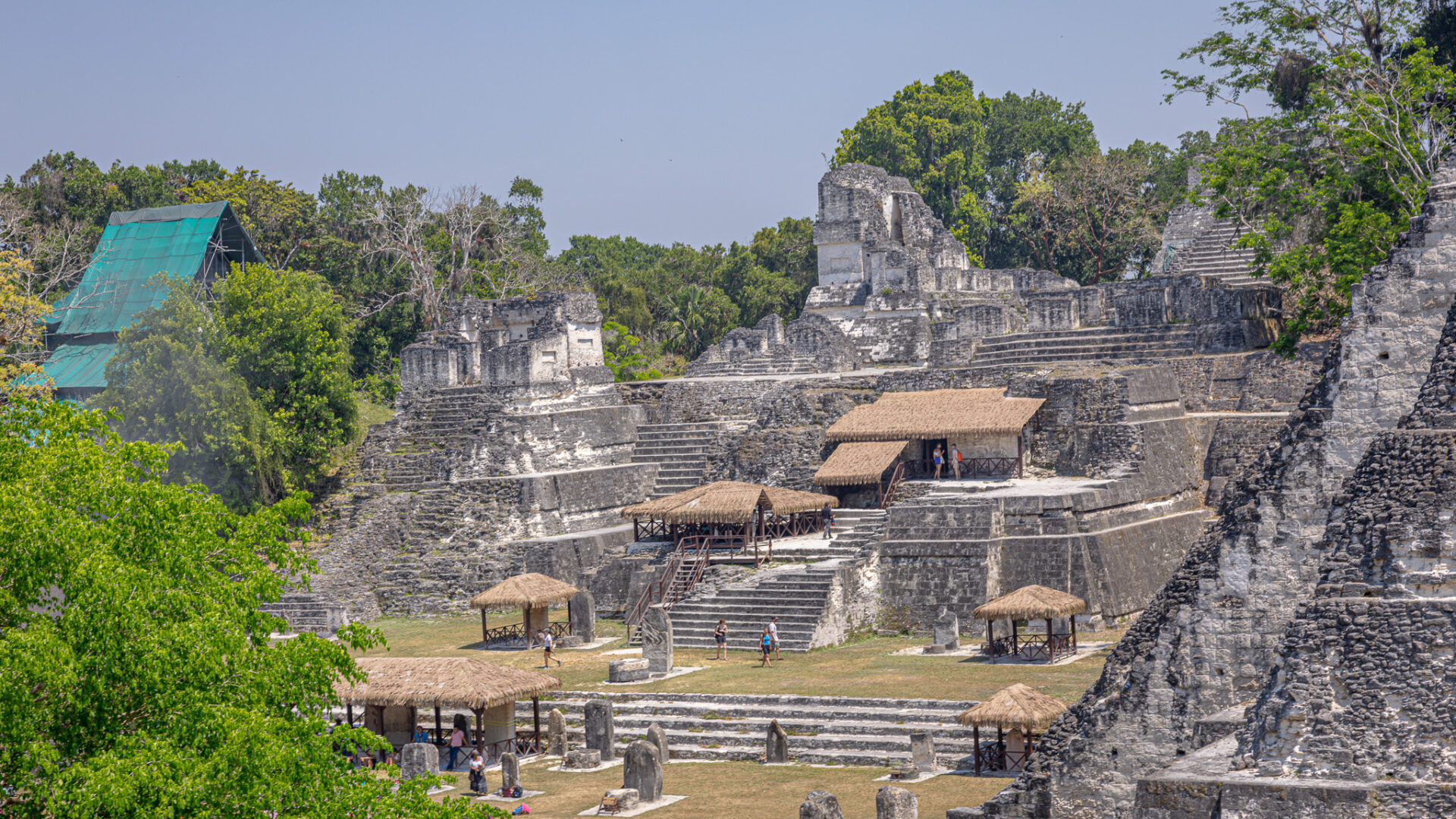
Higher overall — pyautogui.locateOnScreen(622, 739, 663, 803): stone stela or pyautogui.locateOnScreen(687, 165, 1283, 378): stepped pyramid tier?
pyautogui.locateOnScreen(687, 165, 1283, 378): stepped pyramid tier

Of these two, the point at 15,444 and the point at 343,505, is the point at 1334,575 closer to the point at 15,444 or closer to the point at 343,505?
the point at 15,444

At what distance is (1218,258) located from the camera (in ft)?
120

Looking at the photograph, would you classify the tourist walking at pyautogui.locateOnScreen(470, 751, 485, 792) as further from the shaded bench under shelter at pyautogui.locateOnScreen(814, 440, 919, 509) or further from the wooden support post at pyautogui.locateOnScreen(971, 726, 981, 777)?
the shaded bench under shelter at pyautogui.locateOnScreen(814, 440, 919, 509)

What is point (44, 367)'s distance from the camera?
130 feet

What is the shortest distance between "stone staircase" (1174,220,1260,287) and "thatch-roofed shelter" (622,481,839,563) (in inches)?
508

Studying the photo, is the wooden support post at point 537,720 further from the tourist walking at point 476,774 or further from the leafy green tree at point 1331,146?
the leafy green tree at point 1331,146

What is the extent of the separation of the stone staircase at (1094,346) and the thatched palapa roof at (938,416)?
1975mm

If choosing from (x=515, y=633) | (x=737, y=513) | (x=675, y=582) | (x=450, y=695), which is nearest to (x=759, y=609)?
(x=737, y=513)

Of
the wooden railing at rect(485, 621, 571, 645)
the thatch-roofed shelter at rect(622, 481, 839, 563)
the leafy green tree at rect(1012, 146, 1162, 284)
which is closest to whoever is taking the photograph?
the wooden railing at rect(485, 621, 571, 645)

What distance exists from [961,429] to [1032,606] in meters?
7.24

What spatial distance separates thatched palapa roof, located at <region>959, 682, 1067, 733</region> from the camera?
16.4 m

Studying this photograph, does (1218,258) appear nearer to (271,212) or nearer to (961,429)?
(961,429)

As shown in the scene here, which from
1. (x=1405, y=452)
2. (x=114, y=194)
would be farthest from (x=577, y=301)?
(x=1405, y=452)

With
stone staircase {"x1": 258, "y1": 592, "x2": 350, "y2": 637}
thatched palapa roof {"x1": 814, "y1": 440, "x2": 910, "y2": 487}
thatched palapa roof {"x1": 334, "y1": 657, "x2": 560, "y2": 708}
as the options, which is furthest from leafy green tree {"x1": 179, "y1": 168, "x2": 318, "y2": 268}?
thatched palapa roof {"x1": 334, "y1": 657, "x2": 560, "y2": 708}
